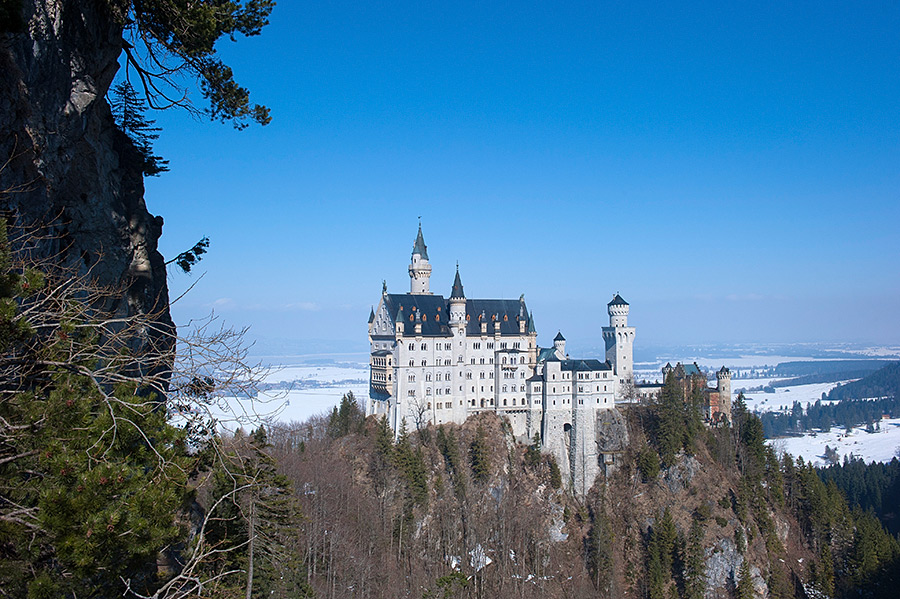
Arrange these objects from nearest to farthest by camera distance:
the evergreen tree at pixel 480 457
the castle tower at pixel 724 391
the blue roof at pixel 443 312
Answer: the evergreen tree at pixel 480 457
the blue roof at pixel 443 312
the castle tower at pixel 724 391

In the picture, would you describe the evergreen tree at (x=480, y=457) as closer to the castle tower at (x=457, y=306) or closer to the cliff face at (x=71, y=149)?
the castle tower at (x=457, y=306)

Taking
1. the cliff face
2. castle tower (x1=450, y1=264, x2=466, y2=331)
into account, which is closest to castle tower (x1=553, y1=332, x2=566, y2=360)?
castle tower (x1=450, y1=264, x2=466, y2=331)

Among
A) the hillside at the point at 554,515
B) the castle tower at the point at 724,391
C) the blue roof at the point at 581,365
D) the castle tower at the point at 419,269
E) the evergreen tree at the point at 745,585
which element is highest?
the castle tower at the point at 419,269

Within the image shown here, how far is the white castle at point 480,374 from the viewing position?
7838cm

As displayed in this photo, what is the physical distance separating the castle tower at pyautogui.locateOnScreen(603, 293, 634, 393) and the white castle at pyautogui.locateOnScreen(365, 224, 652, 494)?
2.25m

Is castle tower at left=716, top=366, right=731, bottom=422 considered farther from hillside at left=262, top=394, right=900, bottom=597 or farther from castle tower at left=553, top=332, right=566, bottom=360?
castle tower at left=553, top=332, right=566, bottom=360

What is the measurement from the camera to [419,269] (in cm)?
8975

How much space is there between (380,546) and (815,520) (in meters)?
56.7

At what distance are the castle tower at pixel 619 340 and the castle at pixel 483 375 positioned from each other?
7.46 feet

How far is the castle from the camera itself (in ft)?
257

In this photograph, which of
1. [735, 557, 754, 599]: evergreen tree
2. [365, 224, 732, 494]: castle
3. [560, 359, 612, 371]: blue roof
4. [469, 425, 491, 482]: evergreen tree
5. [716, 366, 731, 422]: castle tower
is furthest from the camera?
[716, 366, 731, 422]: castle tower

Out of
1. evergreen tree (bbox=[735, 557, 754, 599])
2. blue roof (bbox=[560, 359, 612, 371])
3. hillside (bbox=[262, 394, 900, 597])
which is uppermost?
blue roof (bbox=[560, 359, 612, 371])

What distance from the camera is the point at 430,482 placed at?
234ft

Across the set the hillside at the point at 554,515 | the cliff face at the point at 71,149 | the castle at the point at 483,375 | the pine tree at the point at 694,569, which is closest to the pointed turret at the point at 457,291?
the castle at the point at 483,375
